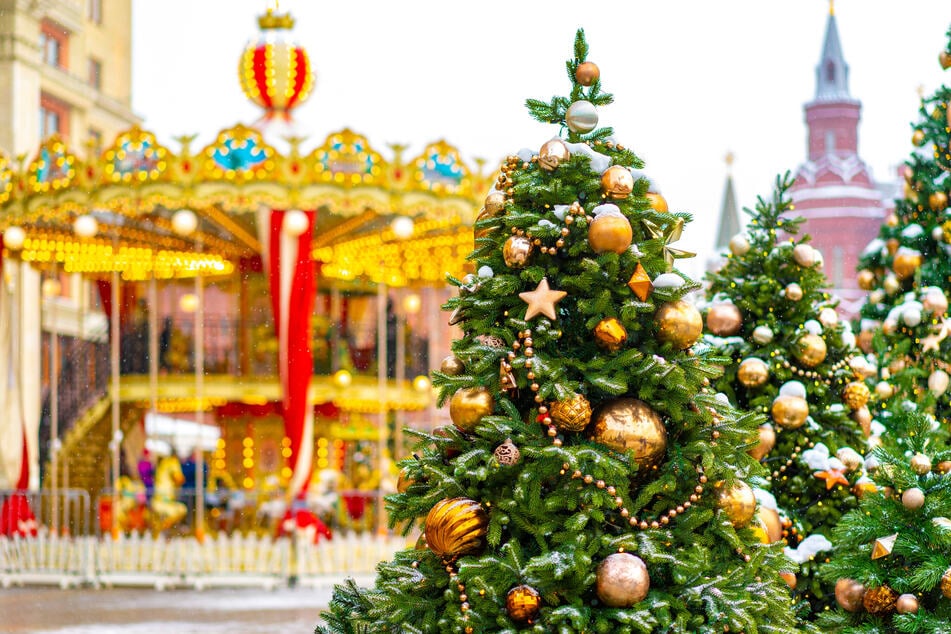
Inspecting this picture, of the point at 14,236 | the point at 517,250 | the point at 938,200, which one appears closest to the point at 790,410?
the point at 517,250

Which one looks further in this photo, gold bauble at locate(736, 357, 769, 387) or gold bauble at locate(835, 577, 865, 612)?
gold bauble at locate(736, 357, 769, 387)

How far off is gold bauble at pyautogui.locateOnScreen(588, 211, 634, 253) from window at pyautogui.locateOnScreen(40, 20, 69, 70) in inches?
1240

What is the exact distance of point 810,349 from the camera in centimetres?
642

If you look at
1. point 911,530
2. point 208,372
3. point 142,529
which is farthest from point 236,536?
point 911,530

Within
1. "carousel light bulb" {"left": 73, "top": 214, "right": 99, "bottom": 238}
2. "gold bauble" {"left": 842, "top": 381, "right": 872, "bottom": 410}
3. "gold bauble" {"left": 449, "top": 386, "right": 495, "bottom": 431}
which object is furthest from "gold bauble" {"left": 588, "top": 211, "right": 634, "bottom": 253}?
"carousel light bulb" {"left": 73, "top": 214, "right": 99, "bottom": 238}

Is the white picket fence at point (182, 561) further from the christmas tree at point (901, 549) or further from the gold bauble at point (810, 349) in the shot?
the christmas tree at point (901, 549)

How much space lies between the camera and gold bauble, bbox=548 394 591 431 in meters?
4.11

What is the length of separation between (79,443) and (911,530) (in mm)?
18516

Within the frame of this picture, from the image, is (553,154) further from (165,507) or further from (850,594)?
(165,507)

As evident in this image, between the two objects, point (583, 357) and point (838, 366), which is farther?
point (838, 366)

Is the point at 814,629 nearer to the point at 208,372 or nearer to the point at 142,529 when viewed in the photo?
the point at 142,529

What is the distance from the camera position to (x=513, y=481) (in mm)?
4176

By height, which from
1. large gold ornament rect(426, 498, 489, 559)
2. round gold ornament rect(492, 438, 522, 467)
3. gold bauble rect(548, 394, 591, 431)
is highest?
gold bauble rect(548, 394, 591, 431)

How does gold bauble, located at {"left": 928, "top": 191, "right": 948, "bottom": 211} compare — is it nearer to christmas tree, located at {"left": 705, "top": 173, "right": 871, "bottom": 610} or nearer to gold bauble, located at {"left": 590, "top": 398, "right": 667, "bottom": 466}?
christmas tree, located at {"left": 705, "top": 173, "right": 871, "bottom": 610}
